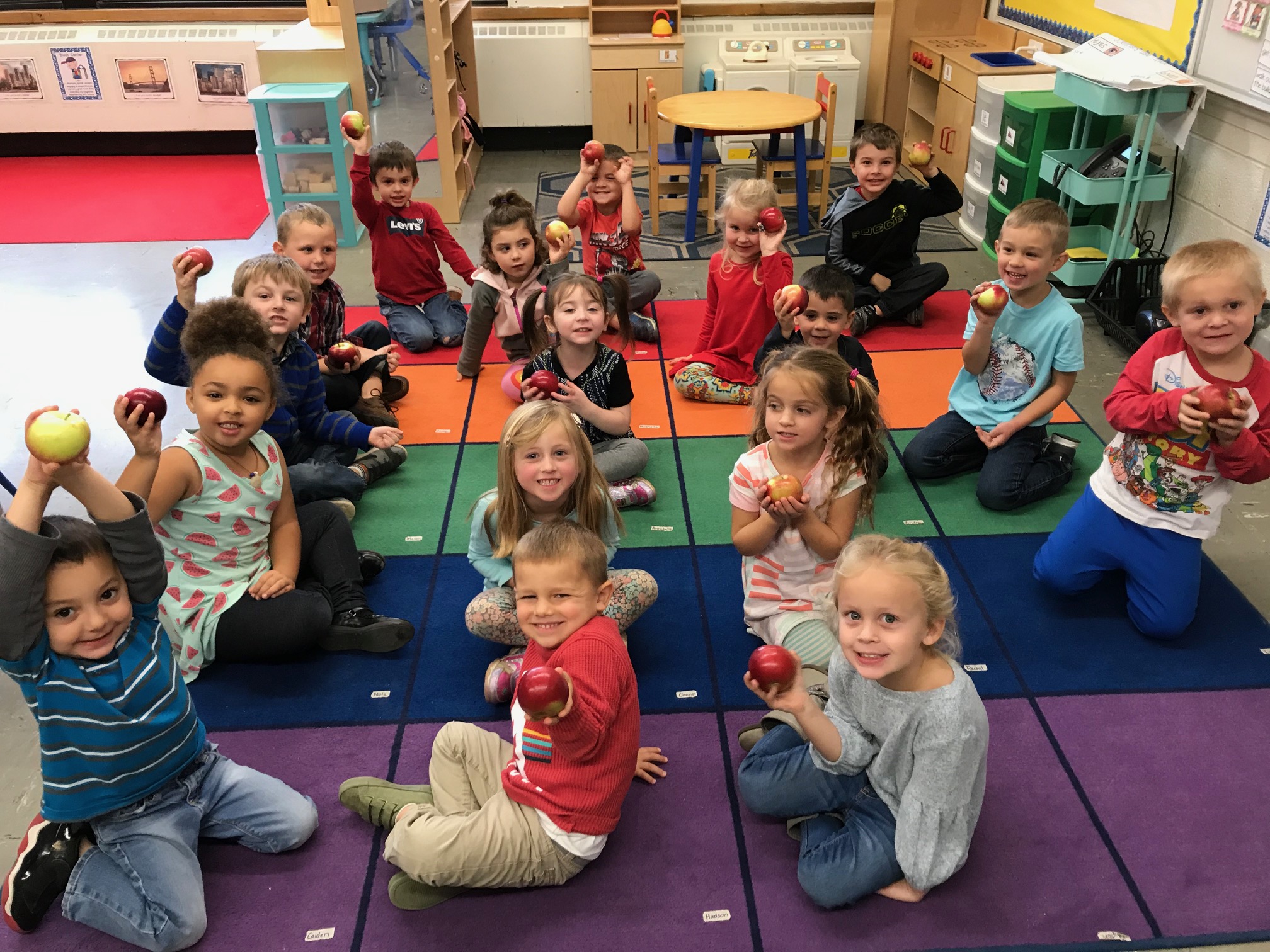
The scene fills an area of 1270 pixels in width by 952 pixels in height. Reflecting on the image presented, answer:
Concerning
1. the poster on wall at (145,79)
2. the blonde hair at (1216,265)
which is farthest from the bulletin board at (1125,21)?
the poster on wall at (145,79)

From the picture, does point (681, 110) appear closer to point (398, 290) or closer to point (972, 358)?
point (398, 290)

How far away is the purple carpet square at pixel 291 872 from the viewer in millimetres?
2105

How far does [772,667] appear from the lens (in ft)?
5.98

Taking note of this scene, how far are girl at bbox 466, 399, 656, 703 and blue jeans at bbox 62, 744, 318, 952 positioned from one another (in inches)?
24.6

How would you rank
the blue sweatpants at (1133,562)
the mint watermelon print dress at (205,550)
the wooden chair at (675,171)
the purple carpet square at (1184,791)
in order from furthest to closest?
the wooden chair at (675,171) < the blue sweatpants at (1133,562) < the mint watermelon print dress at (205,550) < the purple carpet square at (1184,791)

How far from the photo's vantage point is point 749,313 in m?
4.20

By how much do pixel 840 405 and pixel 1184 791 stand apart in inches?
49.7

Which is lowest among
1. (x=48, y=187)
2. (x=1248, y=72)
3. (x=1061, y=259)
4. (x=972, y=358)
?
(x=48, y=187)

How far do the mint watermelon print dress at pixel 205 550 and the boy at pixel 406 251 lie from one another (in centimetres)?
209

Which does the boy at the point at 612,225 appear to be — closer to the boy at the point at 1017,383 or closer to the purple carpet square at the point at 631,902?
the boy at the point at 1017,383

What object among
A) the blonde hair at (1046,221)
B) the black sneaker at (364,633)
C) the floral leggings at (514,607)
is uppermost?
the blonde hair at (1046,221)

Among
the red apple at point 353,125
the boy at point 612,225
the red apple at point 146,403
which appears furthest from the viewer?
the boy at point 612,225

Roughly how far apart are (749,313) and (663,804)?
2.34 meters

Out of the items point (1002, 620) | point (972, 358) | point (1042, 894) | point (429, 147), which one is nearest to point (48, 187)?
point (429, 147)
